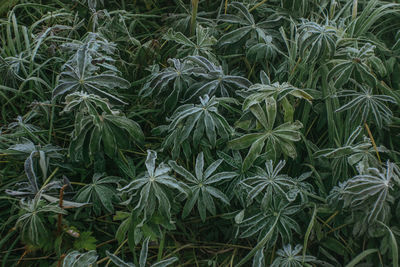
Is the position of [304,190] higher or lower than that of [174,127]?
lower

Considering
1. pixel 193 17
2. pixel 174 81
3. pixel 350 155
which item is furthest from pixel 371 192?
pixel 193 17

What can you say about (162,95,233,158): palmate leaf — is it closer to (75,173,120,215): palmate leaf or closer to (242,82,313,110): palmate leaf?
(242,82,313,110): palmate leaf

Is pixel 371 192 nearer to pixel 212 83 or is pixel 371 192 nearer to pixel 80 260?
pixel 212 83

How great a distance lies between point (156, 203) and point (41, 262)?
1.69 feet

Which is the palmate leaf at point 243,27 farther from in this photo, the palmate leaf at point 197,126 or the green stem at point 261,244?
the green stem at point 261,244

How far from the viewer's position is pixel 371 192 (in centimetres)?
153

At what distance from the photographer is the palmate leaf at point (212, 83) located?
6.25 feet

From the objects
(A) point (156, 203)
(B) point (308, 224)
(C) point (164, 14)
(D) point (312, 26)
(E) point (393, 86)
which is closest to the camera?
(A) point (156, 203)

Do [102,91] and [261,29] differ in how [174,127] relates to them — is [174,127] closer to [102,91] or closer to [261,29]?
[102,91]

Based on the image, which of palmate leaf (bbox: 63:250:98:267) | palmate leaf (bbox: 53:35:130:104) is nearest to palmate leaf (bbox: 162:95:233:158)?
palmate leaf (bbox: 53:35:130:104)

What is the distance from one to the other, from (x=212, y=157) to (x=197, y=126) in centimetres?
17

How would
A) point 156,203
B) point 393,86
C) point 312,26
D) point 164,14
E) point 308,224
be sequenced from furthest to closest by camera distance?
point 164,14, point 393,86, point 312,26, point 308,224, point 156,203

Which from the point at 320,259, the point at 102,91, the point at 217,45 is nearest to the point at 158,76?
the point at 102,91

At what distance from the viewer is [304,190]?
67.9 inches
